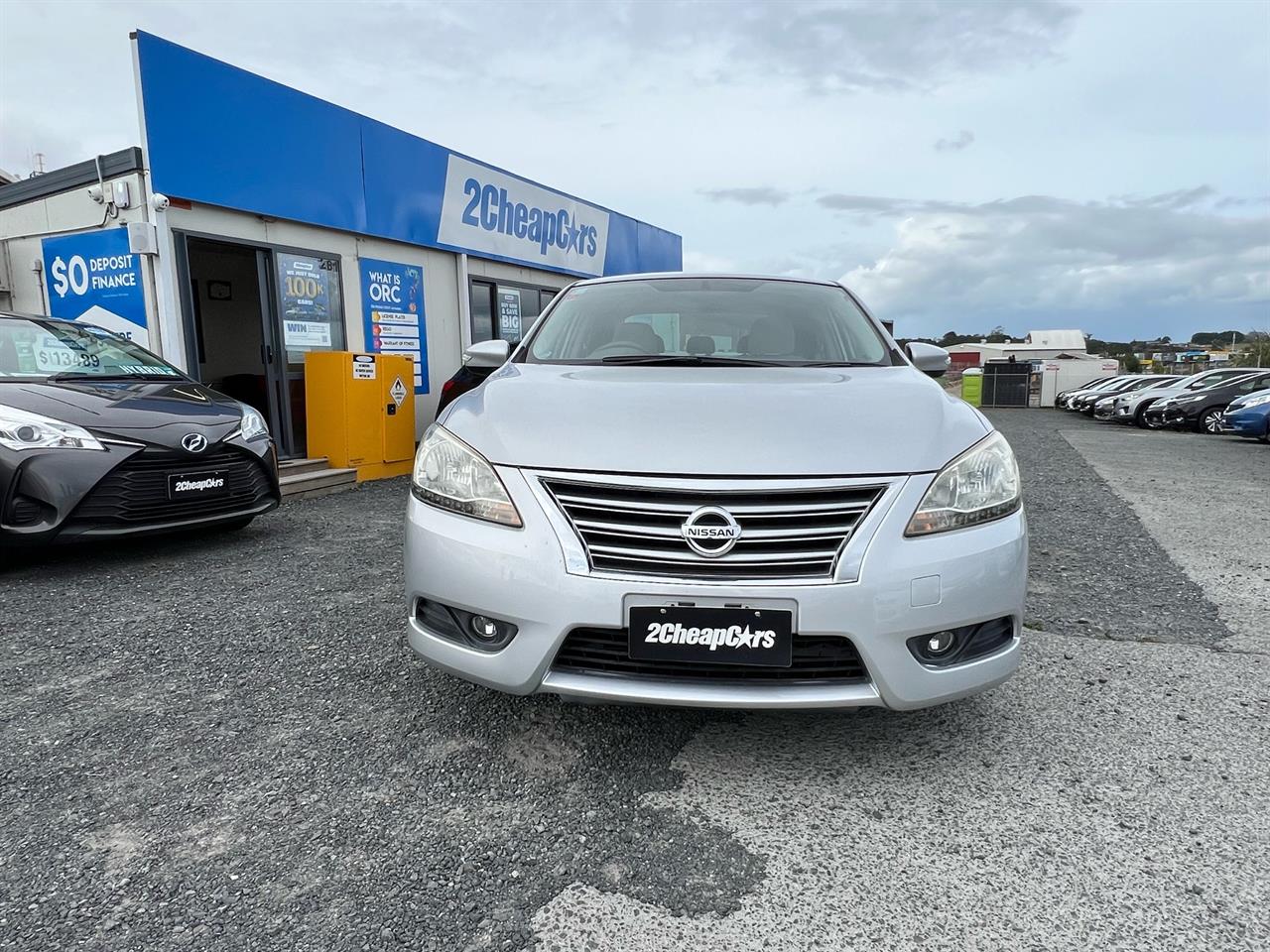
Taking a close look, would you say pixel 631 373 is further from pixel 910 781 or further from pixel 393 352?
pixel 393 352

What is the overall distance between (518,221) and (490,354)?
7749 mm

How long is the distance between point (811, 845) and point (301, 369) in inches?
272

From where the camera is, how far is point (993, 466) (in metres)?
2.07

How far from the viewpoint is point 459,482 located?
2082 mm

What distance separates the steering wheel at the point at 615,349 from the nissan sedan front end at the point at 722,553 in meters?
0.80

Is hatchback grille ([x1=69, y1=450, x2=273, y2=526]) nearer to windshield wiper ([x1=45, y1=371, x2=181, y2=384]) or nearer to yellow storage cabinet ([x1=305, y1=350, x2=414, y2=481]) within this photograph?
windshield wiper ([x1=45, y1=371, x2=181, y2=384])

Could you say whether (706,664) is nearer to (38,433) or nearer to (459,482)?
(459,482)

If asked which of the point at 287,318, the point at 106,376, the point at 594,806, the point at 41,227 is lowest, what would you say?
the point at 594,806

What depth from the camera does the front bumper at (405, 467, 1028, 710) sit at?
1782 mm

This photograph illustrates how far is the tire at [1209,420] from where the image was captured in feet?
50.2

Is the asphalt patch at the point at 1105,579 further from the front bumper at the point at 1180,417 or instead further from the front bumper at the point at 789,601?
the front bumper at the point at 1180,417

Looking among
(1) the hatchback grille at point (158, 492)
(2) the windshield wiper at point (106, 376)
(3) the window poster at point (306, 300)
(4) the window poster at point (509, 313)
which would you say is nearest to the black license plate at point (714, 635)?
(1) the hatchback grille at point (158, 492)

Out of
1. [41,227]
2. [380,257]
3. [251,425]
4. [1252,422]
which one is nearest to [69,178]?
[41,227]

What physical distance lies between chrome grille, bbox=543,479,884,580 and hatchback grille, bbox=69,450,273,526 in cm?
325
